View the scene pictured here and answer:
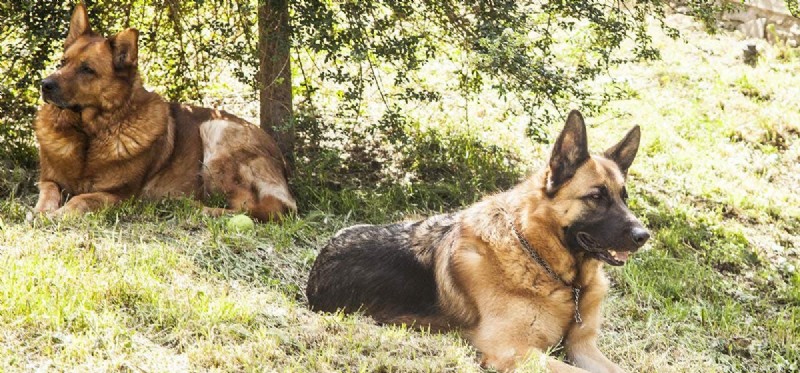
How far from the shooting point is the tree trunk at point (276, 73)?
727cm

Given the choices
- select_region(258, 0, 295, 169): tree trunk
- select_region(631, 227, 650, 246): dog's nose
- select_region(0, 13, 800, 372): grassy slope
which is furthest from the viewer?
select_region(258, 0, 295, 169): tree trunk

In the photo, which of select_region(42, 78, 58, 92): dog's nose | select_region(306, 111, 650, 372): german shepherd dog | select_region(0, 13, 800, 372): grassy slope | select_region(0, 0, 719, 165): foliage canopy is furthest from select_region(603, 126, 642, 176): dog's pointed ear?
select_region(42, 78, 58, 92): dog's nose

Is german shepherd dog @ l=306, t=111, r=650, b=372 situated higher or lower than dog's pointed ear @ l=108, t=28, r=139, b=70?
lower

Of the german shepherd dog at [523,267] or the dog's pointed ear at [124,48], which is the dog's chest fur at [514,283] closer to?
the german shepherd dog at [523,267]

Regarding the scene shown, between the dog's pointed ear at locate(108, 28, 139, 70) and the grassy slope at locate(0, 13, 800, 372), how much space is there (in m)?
1.09

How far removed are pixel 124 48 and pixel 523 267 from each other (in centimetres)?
359

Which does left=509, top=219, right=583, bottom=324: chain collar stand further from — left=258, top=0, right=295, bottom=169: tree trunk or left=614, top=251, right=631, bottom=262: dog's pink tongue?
left=258, top=0, right=295, bottom=169: tree trunk

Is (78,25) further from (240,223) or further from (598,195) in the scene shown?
(598,195)

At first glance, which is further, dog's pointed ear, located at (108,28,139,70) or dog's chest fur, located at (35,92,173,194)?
dog's chest fur, located at (35,92,173,194)

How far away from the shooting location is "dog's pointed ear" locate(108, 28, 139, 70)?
6.63 meters

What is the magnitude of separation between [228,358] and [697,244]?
5.10 meters

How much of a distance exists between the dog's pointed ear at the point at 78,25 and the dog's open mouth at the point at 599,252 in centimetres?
409

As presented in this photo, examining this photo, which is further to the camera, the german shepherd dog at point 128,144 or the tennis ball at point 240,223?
the german shepherd dog at point 128,144

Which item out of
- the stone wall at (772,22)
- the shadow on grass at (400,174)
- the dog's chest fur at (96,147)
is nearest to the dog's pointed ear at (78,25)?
the dog's chest fur at (96,147)
